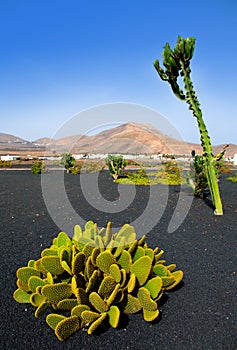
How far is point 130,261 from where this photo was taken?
2389 millimetres

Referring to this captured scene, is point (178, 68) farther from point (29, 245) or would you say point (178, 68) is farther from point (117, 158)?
point (117, 158)

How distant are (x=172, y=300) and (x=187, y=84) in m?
4.74

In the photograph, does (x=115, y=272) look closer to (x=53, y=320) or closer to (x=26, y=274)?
(x=53, y=320)

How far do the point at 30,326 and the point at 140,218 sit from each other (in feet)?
12.9

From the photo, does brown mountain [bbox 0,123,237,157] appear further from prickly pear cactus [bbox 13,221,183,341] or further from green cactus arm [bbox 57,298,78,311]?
green cactus arm [bbox 57,298,78,311]

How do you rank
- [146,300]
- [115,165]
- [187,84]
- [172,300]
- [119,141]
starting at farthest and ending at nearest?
[115,165], [119,141], [187,84], [172,300], [146,300]

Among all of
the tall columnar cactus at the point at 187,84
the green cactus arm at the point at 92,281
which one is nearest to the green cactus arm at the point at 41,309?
the green cactus arm at the point at 92,281

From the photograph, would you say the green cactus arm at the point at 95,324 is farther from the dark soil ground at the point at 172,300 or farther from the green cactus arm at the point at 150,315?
the green cactus arm at the point at 150,315

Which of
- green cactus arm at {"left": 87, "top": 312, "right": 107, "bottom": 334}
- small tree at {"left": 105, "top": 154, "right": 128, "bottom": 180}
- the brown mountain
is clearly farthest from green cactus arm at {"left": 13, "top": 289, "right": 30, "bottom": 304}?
small tree at {"left": 105, "top": 154, "right": 128, "bottom": 180}

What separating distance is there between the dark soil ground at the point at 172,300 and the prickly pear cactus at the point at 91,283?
96 millimetres

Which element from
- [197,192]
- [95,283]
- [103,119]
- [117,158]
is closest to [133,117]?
[103,119]

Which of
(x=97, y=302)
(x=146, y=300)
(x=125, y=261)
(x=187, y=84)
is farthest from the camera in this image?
(x=187, y=84)

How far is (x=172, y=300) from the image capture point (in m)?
2.64

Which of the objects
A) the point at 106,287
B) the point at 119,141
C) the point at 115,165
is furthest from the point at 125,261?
the point at 115,165
